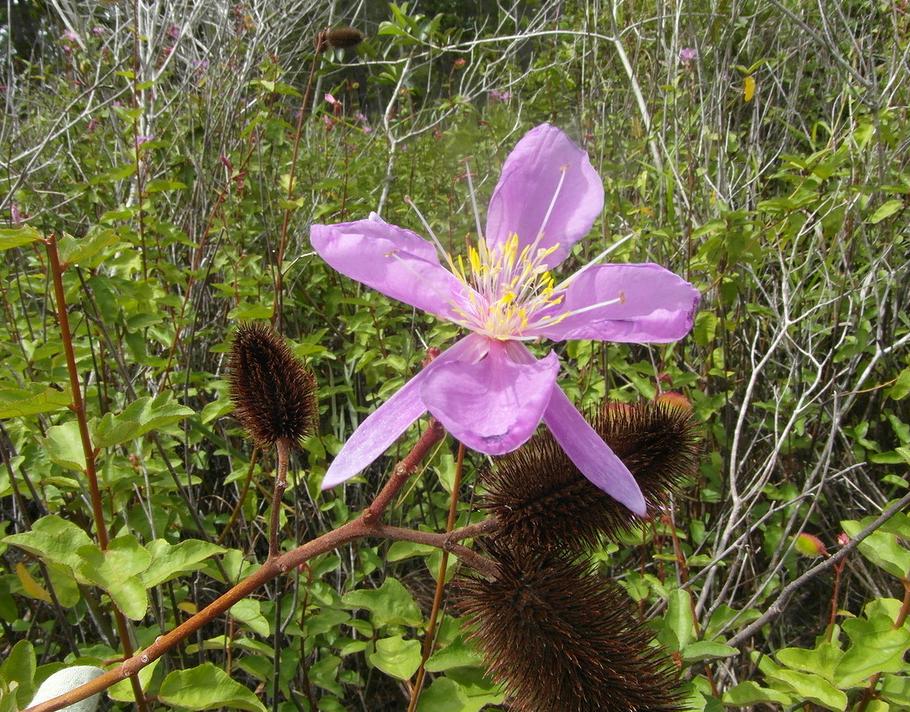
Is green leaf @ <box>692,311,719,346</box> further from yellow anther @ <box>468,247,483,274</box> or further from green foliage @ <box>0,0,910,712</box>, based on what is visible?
yellow anther @ <box>468,247,483,274</box>

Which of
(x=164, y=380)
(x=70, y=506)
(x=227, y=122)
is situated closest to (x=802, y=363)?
(x=164, y=380)

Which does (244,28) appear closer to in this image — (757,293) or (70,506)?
(70,506)

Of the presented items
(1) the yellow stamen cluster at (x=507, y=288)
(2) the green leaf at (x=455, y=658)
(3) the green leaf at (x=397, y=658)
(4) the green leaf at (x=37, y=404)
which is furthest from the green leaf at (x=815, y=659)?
(4) the green leaf at (x=37, y=404)

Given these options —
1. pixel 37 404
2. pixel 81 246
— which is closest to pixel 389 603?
pixel 37 404

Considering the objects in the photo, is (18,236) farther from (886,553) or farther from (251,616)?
(886,553)

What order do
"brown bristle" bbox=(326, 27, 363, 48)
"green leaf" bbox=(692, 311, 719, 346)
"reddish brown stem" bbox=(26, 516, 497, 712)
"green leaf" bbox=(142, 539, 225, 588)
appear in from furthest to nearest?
"brown bristle" bbox=(326, 27, 363, 48) → "green leaf" bbox=(692, 311, 719, 346) → "green leaf" bbox=(142, 539, 225, 588) → "reddish brown stem" bbox=(26, 516, 497, 712)

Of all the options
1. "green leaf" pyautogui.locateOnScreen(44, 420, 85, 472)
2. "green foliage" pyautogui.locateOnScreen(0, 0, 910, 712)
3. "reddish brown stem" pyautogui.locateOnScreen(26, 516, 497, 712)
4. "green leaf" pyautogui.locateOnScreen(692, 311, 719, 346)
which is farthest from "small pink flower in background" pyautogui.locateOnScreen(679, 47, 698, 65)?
"green leaf" pyautogui.locateOnScreen(44, 420, 85, 472)
